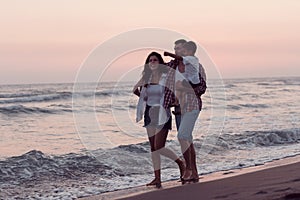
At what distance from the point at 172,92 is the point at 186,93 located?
166mm

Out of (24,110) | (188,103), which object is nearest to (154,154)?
(188,103)

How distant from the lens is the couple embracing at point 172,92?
679 centimetres

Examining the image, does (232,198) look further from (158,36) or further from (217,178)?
(217,178)

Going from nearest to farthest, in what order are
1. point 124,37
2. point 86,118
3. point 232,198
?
1. point 232,198
2. point 124,37
3. point 86,118

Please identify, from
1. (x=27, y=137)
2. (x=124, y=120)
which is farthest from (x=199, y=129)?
(x=124, y=120)

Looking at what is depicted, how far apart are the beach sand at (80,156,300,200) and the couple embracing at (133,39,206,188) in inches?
23.1

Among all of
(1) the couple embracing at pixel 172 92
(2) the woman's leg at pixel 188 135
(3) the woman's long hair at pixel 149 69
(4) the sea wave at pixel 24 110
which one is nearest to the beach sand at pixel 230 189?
(2) the woman's leg at pixel 188 135

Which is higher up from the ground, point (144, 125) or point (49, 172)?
point (144, 125)

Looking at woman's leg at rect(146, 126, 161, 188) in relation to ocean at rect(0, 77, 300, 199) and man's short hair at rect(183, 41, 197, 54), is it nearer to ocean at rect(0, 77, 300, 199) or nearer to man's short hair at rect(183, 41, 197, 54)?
ocean at rect(0, 77, 300, 199)

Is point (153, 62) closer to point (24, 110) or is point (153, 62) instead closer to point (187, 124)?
point (187, 124)

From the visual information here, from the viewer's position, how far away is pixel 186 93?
6.82m

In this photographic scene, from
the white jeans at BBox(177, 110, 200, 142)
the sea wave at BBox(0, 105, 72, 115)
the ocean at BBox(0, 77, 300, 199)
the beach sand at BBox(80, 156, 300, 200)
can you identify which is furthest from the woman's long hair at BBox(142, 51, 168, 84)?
the sea wave at BBox(0, 105, 72, 115)

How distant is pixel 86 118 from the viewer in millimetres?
10984

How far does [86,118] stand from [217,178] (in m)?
3.81
